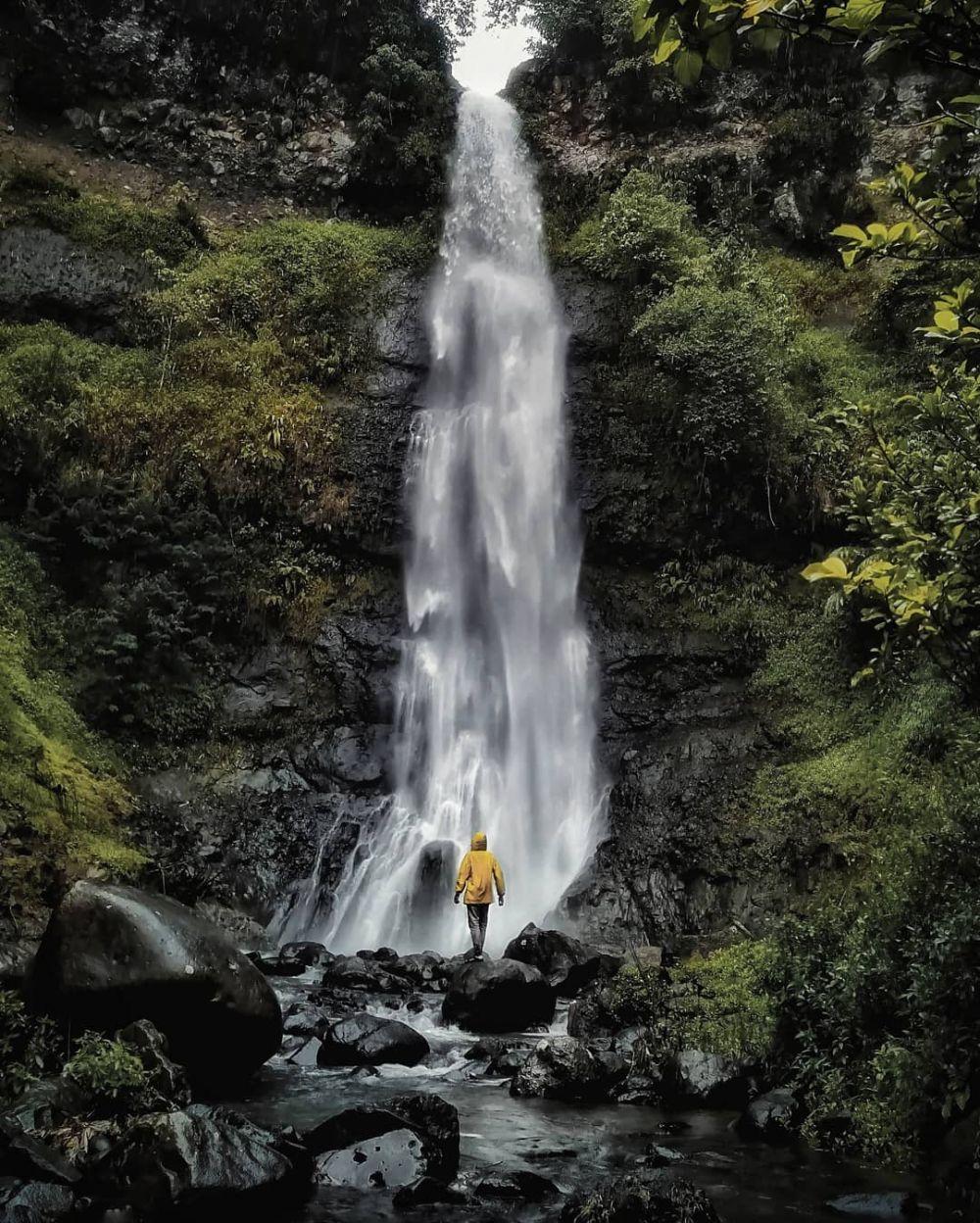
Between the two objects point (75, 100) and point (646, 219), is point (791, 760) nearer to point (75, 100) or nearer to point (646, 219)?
point (646, 219)

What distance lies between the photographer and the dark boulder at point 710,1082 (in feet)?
23.7

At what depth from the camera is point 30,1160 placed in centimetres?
487

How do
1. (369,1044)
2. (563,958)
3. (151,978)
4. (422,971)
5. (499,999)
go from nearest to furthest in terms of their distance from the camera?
(151,978)
(369,1044)
(499,999)
(563,958)
(422,971)

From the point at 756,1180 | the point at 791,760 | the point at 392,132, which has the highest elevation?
the point at 392,132

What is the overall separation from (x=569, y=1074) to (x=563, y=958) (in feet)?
10.8

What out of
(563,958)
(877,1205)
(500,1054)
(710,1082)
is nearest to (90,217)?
(563,958)

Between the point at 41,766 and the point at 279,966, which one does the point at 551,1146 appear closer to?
the point at 279,966

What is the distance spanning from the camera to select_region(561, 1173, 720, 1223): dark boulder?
183 inches

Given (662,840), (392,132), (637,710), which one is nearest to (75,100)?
(392,132)

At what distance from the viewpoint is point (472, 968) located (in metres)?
9.62

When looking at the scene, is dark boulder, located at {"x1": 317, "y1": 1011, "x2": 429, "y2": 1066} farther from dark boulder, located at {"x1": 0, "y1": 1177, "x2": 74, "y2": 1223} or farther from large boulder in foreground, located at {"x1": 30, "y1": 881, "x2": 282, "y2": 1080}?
dark boulder, located at {"x1": 0, "y1": 1177, "x2": 74, "y2": 1223}

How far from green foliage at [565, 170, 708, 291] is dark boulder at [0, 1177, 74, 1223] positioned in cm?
1887

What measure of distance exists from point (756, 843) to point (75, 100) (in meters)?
23.5

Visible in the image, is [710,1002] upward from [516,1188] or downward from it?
upward
